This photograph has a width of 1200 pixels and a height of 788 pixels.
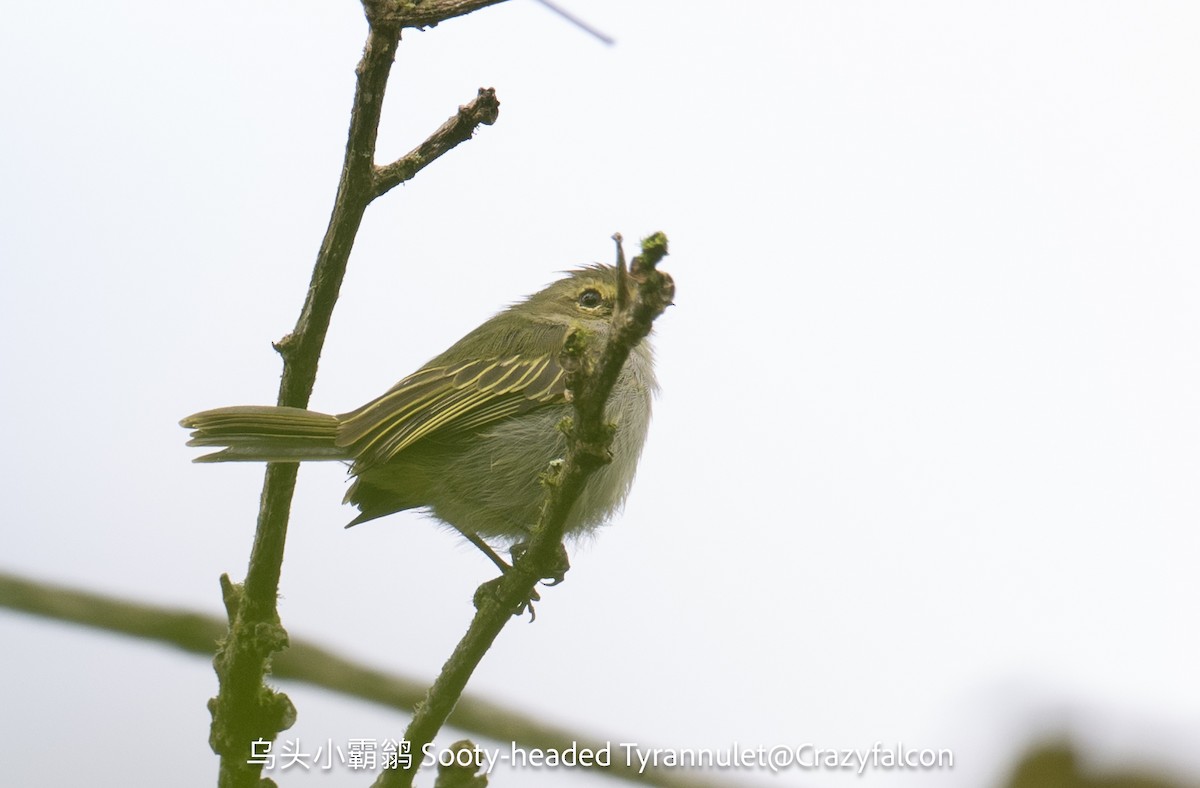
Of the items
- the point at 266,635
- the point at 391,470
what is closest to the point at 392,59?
the point at 266,635

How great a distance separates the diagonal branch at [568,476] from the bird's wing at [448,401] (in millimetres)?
1265

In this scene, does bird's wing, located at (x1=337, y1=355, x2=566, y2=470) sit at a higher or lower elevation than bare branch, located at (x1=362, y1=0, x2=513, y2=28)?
lower

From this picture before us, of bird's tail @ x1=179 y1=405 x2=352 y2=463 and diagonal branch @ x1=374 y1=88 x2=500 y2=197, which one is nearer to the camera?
diagonal branch @ x1=374 y1=88 x2=500 y2=197

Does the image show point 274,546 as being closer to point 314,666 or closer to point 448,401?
point 314,666

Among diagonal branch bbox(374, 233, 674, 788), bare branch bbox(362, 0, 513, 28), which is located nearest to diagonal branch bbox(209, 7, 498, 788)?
bare branch bbox(362, 0, 513, 28)

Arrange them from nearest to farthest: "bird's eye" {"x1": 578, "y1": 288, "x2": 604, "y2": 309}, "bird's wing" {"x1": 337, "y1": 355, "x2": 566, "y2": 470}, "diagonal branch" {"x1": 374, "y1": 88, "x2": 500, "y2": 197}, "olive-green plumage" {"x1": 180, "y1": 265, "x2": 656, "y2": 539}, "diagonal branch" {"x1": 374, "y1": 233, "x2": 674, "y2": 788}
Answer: "diagonal branch" {"x1": 374, "y1": 233, "x2": 674, "y2": 788} < "diagonal branch" {"x1": 374, "y1": 88, "x2": 500, "y2": 197} < "bird's wing" {"x1": 337, "y1": 355, "x2": 566, "y2": 470} < "olive-green plumage" {"x1": 180, "y1": 265, "x2": 656, "y2": 539} < "bird's eye" {"x1": 578, "y1": 288, "x2": 604, "y2": 309}

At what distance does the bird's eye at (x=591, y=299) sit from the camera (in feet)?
23.0

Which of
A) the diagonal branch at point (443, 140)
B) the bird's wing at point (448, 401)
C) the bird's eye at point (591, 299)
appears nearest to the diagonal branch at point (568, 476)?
the diagonal branch at point (443, 140)

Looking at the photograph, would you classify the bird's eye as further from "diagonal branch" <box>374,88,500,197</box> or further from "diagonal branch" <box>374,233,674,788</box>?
"diagonal branch" <box>374,88,500,197</box>

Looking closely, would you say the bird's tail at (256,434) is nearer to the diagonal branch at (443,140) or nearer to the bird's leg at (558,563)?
the bird's leg at (558,563)

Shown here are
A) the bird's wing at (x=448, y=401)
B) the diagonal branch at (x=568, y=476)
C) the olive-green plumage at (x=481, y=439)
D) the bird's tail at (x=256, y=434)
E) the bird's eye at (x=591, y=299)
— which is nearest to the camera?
the diagonal branch at (x=568, y=476)

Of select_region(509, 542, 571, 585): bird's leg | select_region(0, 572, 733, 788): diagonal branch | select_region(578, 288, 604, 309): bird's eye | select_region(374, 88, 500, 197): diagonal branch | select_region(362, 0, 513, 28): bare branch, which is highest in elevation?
select_region(578, 288, 604, 309): bird's eye

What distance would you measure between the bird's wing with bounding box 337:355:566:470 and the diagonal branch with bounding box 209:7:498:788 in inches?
53.5

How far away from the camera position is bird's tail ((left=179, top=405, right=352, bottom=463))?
15.4ft
